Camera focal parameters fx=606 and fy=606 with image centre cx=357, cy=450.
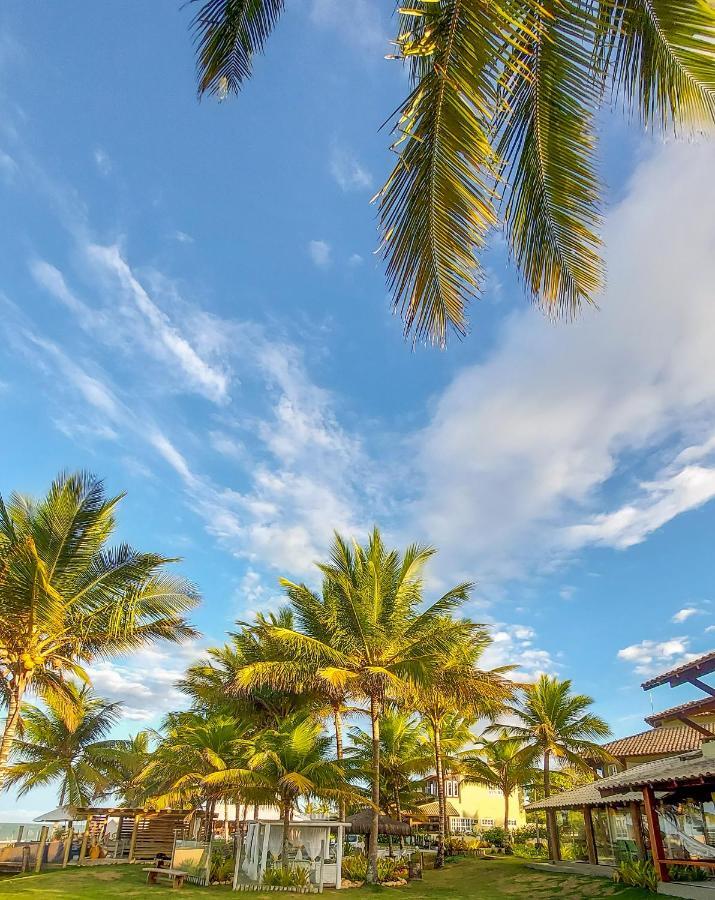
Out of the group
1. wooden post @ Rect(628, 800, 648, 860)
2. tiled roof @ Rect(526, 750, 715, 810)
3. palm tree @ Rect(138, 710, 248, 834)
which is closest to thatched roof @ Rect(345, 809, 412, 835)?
palm tree @ Rect(138, 710, 248, 834)

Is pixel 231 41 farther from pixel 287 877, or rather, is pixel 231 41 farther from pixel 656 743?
pixel 656 743

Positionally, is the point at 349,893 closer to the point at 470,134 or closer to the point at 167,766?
the point at 167,766

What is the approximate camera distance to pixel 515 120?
12.5 feet

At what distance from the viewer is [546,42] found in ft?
11.8

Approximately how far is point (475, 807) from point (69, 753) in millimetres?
29154

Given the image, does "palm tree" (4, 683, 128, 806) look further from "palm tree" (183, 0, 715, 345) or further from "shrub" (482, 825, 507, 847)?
"palm tree" (183, 0, 715, 345)

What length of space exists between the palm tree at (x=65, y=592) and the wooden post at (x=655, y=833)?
11465mm

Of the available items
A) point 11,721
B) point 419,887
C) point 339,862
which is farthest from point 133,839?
point 11,721

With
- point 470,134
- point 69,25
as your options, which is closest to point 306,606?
point 69,25

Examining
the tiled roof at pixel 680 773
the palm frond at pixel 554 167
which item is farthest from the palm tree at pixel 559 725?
the palm frond at pixel 554 167

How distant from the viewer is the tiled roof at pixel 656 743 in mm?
23844

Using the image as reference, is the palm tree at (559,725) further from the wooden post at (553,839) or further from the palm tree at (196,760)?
the palm tree at (196,760)

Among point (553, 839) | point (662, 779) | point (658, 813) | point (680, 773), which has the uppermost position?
point (680, 773)

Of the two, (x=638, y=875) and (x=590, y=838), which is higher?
(x=590, y=838)
